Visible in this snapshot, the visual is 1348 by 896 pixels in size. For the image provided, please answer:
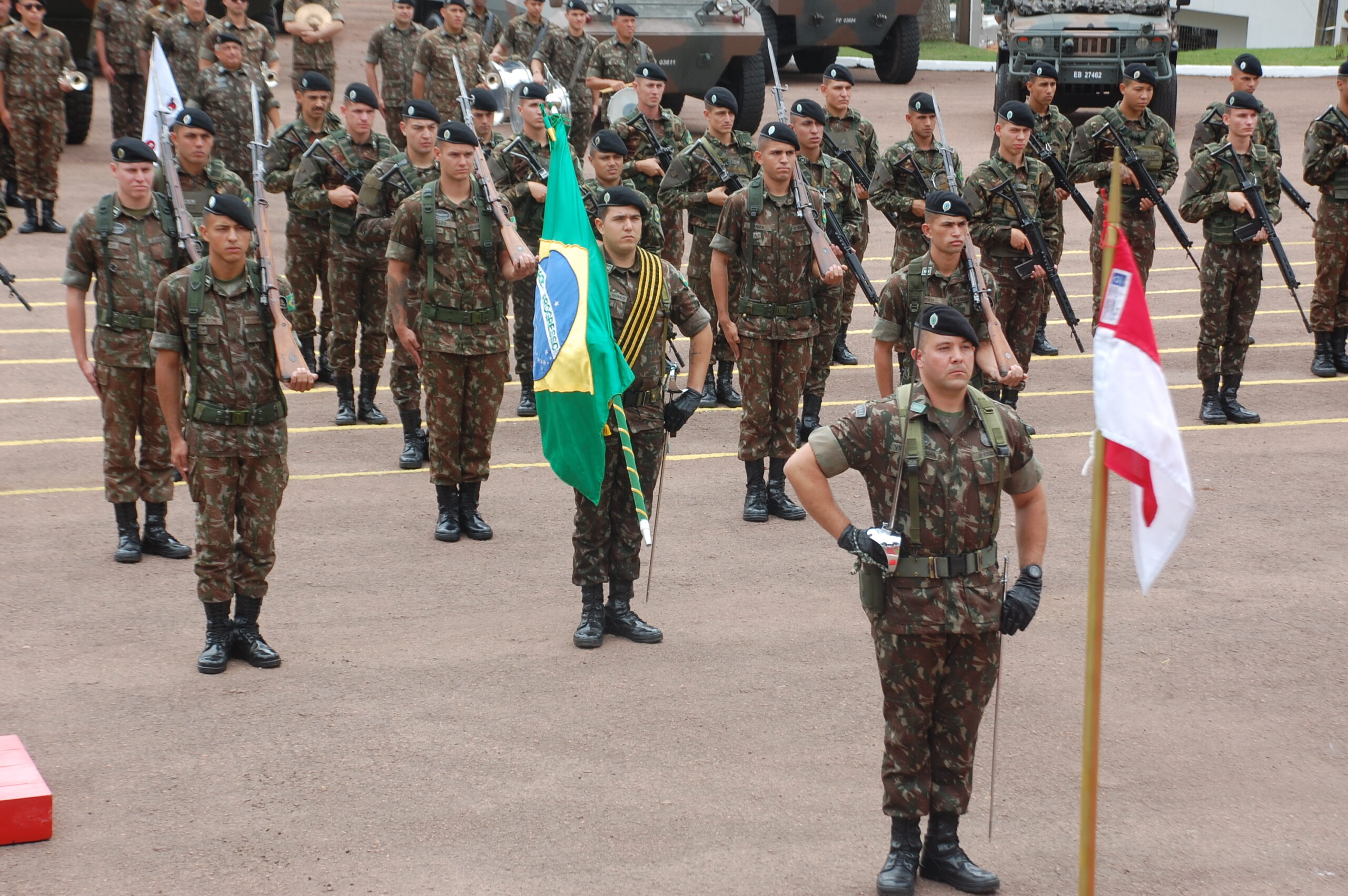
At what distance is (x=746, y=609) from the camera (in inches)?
310

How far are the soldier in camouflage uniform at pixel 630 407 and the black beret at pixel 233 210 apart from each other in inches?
64.1

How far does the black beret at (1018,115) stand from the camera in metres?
10.8

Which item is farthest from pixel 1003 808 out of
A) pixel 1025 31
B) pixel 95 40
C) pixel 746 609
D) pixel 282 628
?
pixel 1025 31

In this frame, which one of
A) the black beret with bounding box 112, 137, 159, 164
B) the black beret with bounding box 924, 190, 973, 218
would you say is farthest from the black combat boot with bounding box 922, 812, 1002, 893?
the black beret with bounding box 112, 137, 159, 164

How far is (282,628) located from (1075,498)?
4929 mm

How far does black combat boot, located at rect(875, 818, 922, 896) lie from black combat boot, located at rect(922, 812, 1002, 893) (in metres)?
0.05

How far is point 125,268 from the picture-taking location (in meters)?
8.20

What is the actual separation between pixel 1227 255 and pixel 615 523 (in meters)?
5.82

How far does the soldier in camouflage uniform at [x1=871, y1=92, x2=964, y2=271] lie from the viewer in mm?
11797

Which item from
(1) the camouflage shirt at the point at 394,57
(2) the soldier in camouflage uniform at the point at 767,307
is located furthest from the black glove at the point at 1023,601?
(1) the camouflage shirt at the point at 394,57

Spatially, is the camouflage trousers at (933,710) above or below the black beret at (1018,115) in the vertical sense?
below

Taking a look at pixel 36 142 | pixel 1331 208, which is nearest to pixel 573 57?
pixel 36 142

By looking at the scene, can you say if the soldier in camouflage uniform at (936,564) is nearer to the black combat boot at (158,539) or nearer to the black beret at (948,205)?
the black beret at (948,205)

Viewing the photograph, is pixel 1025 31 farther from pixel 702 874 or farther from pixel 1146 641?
pixel 702 874
